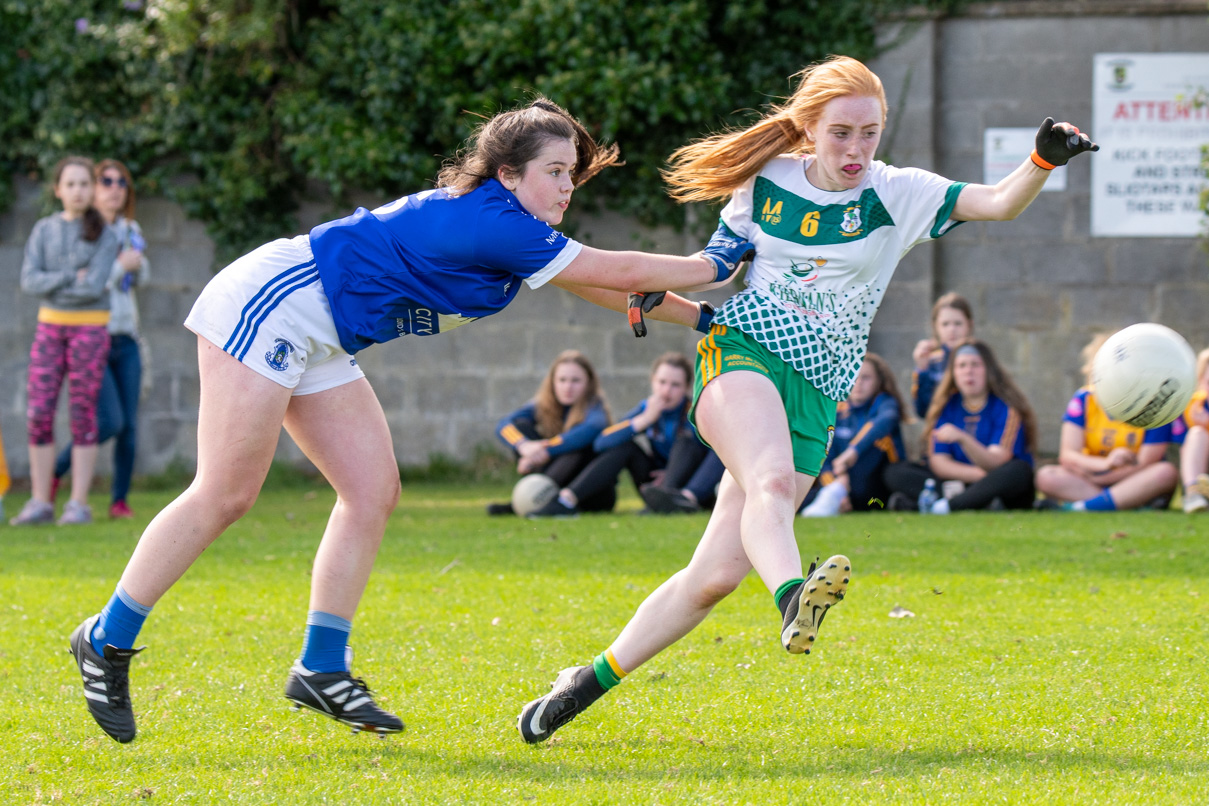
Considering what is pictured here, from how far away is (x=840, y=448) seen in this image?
30.4 feet

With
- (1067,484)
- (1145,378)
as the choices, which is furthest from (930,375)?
(1145,378)

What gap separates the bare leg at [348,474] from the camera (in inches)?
139

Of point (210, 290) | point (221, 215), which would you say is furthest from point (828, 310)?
point (221, 215)

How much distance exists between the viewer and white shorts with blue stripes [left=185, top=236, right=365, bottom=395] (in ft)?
10.9

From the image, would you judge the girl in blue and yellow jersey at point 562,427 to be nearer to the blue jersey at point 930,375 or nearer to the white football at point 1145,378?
the blue jersey at point 930,375

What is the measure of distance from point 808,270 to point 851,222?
0.19m

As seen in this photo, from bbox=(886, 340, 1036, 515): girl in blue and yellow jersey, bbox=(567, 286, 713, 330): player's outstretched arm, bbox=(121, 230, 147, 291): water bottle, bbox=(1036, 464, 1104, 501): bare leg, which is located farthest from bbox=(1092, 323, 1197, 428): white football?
bbox=(121, 230, 147, 291): water bottle

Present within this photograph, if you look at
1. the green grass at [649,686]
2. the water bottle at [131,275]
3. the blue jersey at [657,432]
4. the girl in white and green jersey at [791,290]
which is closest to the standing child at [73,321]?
the water bottle at [131,275]

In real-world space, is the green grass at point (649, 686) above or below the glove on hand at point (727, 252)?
below

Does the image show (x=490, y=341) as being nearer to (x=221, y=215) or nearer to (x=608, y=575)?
(x=221, y=215)

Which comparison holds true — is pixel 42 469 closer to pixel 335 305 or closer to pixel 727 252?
pixel 335 305

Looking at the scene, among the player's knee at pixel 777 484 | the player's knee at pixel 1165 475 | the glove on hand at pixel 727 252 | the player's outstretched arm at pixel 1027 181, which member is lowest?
the player's knee at pixel 1165 475

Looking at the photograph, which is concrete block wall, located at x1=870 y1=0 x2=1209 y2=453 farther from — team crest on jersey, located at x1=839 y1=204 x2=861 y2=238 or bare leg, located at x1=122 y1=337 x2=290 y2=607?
bare leg, located at x1=122 y1=337 x2=290 y2=607

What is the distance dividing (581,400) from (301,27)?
5.16 metres
